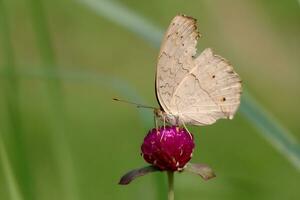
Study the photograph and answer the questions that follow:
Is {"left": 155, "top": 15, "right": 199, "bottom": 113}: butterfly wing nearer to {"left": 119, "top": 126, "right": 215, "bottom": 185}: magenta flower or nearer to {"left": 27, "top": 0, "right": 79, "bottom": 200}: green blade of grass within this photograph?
{"left": 119, "top": 126, "right": 215, "bottom": 185}: magenta flower

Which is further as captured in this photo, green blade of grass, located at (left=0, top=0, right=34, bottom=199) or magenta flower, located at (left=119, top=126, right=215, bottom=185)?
green blade of grass, located at (left=0, top=0, right=34, bottom=199)

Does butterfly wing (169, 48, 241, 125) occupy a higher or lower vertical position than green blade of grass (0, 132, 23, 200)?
higher

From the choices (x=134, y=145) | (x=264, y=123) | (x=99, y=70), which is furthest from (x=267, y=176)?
(x=99, y=70)

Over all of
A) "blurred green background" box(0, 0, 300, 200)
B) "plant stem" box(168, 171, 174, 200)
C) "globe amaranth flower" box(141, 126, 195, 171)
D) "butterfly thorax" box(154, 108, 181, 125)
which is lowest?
"blurred green background" box(0, 0, 300, 200)

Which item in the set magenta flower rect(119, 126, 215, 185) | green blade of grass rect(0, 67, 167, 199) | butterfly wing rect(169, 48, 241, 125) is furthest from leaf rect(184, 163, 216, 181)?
green blade of grass rect(0, 67, 167, 199)

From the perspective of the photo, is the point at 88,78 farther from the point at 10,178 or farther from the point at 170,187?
the point at 170,187

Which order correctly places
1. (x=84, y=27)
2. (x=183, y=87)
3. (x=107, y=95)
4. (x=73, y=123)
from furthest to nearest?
(x=84, y=27)
(x=107, y=95)
(x=73, y=123)
(x=183, y=87)

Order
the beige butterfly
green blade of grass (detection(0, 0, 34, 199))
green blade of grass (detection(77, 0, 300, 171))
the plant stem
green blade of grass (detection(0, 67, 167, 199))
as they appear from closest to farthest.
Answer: the plant stem → the beige butterfly → green blade of grass (detection(0, 0, 34, 199)) → green blade of grass (detection(77, 0, 300, 171)) → green blade of grass (detection(0, 67, 167, 199))

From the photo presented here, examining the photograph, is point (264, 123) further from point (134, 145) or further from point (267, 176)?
point (134, 145)
